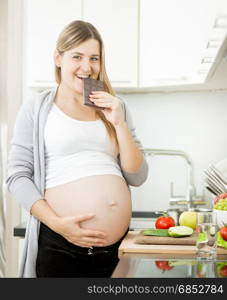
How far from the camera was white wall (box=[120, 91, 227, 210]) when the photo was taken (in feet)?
6.63

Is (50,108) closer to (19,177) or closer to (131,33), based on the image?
(19,177)

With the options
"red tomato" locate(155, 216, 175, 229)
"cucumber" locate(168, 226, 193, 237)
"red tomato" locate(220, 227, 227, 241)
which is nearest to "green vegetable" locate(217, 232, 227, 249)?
"red tomato" locate(220, 227, 227, 241)

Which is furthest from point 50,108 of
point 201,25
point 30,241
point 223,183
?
point 201,25

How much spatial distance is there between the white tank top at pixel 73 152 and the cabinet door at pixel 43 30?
60cm

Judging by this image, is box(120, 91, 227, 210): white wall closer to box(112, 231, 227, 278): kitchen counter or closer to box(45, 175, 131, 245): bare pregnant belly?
box(45, 175, 131, 245): bare pregnant belly

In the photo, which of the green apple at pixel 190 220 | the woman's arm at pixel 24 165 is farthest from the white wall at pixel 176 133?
the woman's arm at pixel 24 165

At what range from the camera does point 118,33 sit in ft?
6.33

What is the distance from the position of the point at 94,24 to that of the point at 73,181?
80 cm

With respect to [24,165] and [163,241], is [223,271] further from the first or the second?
[24,165]

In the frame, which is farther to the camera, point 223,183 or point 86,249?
point 223,183

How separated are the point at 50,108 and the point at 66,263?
41 centimetres

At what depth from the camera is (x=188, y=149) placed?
6.71ft

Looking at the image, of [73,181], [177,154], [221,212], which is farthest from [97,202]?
[177,154]

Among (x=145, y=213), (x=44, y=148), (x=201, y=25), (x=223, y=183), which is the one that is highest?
(x=201, y=25)
